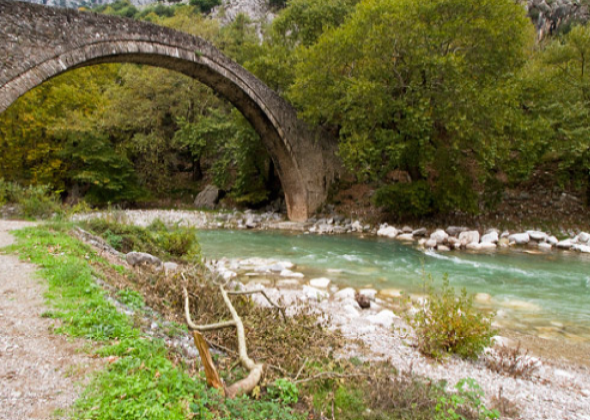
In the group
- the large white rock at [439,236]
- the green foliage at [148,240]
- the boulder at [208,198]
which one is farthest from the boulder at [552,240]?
the boulder at [208,198]

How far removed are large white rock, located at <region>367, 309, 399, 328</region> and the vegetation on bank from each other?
0.93 meters

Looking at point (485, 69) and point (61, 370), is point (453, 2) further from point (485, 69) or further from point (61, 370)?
point (61, 370)

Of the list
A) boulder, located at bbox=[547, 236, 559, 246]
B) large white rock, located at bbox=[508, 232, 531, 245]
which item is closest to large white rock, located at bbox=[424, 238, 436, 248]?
large white rock, located at bbox=[508, 232, 531, 245]

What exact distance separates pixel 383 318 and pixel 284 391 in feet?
7.20

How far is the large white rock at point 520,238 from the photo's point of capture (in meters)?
9.34

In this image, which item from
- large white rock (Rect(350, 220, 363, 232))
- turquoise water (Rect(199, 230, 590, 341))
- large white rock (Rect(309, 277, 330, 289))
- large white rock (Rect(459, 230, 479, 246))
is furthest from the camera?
large white rock (Rect(350, 220, 363, 232))

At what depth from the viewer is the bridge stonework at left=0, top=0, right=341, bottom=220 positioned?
7.64 metres

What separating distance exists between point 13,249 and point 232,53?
59.5 feet

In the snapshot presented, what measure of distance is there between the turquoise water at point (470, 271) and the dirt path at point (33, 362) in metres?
3.31

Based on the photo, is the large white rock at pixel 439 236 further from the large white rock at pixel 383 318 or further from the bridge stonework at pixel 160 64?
the large white rock at pixel 383 318

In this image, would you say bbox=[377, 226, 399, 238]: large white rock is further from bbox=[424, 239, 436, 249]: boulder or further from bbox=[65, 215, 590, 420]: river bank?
bbox=[65, 215, 590, 420]: river bank

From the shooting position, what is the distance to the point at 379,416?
2018mm

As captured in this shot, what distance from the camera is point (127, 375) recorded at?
1.77 meters

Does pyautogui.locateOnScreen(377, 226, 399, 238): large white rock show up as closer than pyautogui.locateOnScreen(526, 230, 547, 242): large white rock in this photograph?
No
